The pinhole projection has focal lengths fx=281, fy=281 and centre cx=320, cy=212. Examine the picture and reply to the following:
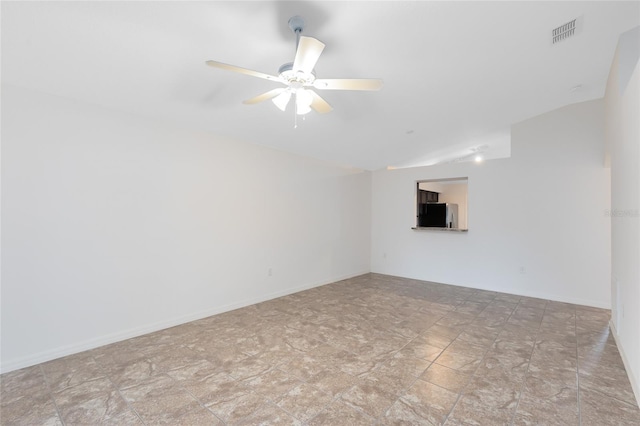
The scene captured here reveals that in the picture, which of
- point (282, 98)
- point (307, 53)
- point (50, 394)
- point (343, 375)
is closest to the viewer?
point (307, 53)

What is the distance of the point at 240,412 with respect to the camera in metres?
1.87

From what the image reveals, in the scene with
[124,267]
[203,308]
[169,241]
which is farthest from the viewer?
[203,308]

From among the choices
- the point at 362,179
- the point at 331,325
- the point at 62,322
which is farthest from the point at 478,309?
the point at 62,322

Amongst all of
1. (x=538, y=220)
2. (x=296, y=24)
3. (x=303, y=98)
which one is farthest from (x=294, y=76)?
(x=538, y=220)

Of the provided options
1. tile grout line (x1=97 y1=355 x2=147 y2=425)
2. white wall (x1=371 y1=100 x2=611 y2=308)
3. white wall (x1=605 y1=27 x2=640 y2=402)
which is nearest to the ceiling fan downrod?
white wall (x1=605 y1=27 x2=640 y2=402)

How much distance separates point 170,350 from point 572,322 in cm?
463

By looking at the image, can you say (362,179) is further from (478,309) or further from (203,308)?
(203,308)

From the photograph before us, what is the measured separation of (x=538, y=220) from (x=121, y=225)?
19.1ft

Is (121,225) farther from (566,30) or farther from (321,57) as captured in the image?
(566,30)

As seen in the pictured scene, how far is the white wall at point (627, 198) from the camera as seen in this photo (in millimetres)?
2070

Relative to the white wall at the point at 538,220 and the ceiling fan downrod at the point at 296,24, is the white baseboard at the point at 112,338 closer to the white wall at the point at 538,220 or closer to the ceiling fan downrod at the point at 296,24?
the ceiling fan downrod at the point at 296,24

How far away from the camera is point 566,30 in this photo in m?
2.32

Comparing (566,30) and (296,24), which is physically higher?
(566,30)

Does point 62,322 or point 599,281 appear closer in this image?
point 62,322
